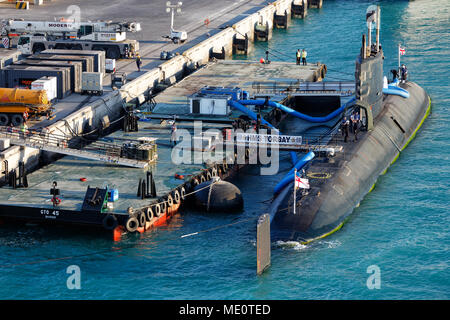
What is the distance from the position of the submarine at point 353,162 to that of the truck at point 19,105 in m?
20.4

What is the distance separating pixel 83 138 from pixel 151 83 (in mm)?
20143

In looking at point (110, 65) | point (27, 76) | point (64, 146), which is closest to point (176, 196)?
point (64, 146)

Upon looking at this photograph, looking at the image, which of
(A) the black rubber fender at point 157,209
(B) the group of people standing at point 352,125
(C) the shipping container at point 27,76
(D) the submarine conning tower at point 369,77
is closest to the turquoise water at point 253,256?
(A) the black rubber fender at point 157,209

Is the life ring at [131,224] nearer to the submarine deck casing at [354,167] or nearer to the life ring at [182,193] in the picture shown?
the life ring at [182,193]

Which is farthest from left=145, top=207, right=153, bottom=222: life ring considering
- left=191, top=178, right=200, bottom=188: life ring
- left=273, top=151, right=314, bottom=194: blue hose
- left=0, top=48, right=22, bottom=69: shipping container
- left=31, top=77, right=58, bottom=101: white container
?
left=0, top=48, right=22, bottom=69: shipping container

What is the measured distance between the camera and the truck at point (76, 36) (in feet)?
307

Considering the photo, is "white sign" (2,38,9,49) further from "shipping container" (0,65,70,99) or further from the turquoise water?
the turquoise water

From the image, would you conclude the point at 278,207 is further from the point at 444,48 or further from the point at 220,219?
the point at 444,48

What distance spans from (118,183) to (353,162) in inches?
639

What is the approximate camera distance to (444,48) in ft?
346

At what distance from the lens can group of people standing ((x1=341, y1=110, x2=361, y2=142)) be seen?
211 ft

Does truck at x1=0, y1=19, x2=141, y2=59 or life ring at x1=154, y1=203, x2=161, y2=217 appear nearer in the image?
life ring at x1=154, y1=203, x2=161, y2=217

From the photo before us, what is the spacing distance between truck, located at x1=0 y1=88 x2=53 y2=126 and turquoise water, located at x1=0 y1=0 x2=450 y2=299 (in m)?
14.9
